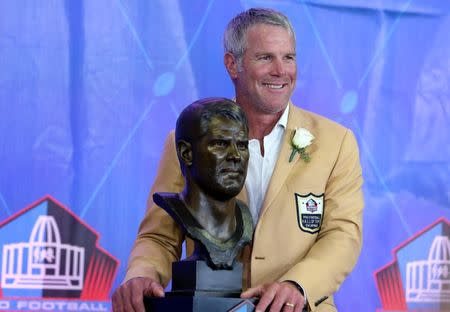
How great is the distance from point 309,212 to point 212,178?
1.84ft

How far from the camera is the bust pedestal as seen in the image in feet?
9.12

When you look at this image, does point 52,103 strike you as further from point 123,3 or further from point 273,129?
point 273,129

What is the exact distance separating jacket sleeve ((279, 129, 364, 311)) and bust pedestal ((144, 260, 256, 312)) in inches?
7.4

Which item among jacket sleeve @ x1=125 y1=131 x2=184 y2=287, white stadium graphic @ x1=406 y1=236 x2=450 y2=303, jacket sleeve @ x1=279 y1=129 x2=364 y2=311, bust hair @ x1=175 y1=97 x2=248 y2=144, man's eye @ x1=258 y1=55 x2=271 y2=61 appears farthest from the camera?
white stadium graphic @ x1=406 y1=236 x2=450 y2=303

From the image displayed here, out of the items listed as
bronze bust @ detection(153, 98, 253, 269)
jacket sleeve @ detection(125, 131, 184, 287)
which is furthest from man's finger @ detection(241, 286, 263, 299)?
jacket sleeve @ detection(125, 131, 184, 287)

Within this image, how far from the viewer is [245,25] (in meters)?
3.40

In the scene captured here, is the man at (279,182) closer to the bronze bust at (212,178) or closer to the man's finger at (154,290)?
the man's finger at (154,290)

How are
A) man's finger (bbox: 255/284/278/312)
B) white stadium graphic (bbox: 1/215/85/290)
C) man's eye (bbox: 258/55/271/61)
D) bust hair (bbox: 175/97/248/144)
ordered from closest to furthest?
man's finger (bbox: 255/284/278/312), bust hair (bbox: 175/97/248/144), man's eye (bbox: 258/55/271/61), white stadium graphic (bbox: 1/215/85/290)

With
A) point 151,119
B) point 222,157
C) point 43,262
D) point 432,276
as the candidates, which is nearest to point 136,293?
point 222,157

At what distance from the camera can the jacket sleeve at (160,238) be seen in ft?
10.3

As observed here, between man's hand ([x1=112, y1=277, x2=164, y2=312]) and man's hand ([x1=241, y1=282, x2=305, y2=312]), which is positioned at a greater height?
man's hand ([x1=112, y1=277, x2=164, y2=312])

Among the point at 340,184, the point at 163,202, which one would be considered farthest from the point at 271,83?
the point at 163,202

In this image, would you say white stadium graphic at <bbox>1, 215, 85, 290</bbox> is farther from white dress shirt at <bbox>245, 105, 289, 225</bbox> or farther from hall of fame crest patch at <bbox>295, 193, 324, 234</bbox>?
hall of fame crest patch at <bbox>295, 193, 324, 234</bbox>

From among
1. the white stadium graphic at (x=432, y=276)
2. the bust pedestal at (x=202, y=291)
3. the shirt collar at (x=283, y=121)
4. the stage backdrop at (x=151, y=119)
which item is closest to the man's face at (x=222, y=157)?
the bust pedestal at (x=202, y=291)
